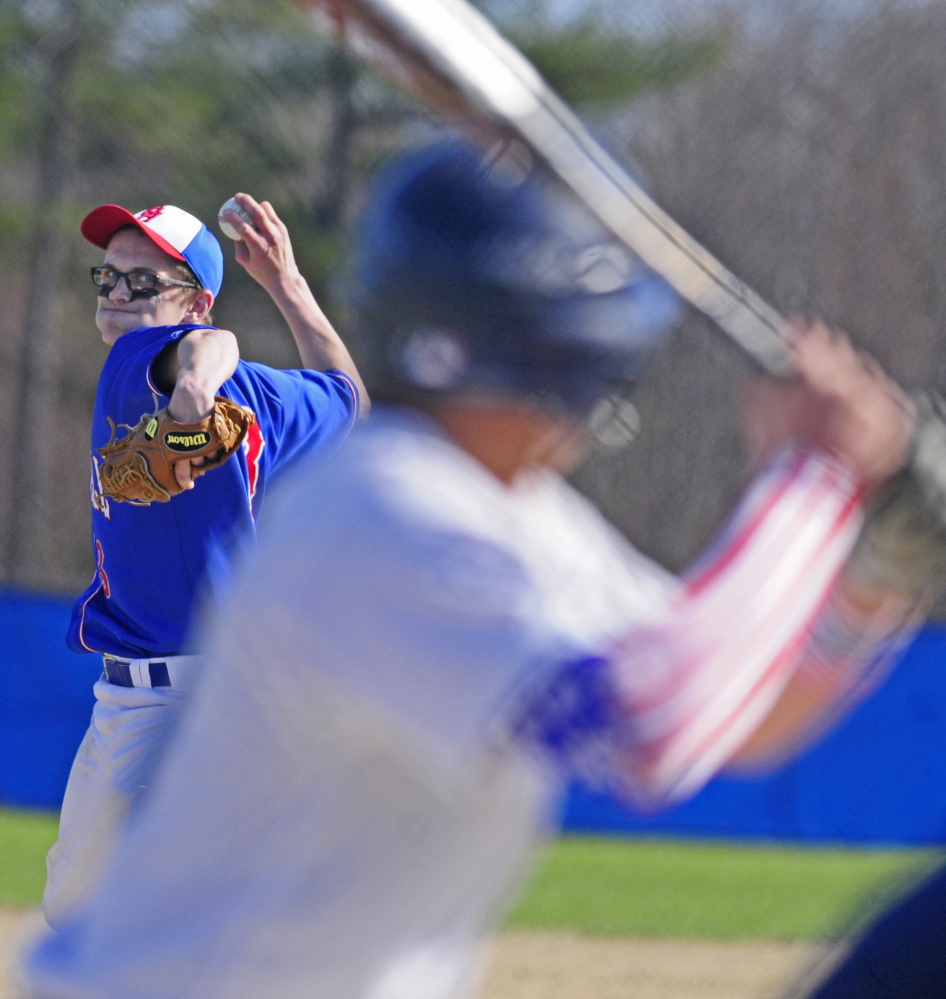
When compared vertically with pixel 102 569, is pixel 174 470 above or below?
above

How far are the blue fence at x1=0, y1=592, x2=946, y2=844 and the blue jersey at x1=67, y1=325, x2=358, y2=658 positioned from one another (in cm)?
531

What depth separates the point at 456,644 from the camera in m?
1.34

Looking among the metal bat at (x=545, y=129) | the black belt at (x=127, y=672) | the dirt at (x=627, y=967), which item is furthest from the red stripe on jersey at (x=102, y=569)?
the dirt at (x=627, y=967)

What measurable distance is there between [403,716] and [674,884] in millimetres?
6845

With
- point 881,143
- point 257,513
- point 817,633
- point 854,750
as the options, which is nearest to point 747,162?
point 881,143

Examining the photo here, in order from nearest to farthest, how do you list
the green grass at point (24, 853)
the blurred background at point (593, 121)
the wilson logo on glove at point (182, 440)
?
the wilson logo on glove at point (182, 440), the green grass at point (24, 853), the blurred background at point (593, 121)

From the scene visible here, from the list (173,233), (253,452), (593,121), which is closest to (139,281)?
(173,233)

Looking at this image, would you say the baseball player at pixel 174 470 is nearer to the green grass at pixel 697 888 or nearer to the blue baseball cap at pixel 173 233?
the blue baseball cap at pixel 173 233

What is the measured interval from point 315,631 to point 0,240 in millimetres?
14621

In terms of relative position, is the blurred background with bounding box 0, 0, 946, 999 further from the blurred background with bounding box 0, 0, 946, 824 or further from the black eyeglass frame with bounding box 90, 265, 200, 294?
the black eyeglass frame with bounding box 90, 265, 200, 294

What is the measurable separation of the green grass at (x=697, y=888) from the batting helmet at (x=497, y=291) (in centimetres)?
527

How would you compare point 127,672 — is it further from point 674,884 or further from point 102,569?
point 674,884

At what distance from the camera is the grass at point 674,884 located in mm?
7066

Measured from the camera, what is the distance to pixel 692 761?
1.33 meters
